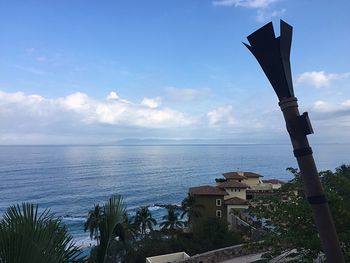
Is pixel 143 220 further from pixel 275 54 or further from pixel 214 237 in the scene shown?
pixel 275 54

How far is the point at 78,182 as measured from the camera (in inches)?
3457

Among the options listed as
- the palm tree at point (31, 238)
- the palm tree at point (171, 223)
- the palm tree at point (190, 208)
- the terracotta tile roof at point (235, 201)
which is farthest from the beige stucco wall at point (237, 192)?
the palm tree at point (31, 238)

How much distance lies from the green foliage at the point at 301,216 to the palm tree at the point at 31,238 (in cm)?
542

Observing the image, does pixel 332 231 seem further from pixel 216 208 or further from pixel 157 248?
pixel 216 208

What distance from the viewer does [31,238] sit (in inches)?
103

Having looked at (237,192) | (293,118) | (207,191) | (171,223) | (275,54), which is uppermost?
(275,54)

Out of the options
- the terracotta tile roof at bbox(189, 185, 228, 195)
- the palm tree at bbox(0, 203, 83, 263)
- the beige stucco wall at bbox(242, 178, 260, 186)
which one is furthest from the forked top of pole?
the beige stucco wall at bbox(242, 178, 260, 186)

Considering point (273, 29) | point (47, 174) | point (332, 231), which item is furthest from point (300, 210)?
point (47, 174)

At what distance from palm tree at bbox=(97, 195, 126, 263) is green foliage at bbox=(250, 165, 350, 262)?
181 inches

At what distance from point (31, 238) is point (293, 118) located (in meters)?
2.45

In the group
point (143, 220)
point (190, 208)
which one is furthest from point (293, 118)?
point (143, 220)

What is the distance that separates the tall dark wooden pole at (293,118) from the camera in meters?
3.29

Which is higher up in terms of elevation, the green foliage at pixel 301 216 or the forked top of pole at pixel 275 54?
the forked top of pole at pixel 275 54

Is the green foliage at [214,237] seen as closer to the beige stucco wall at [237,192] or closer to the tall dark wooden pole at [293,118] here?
the beige stucco wall at [237,192]
